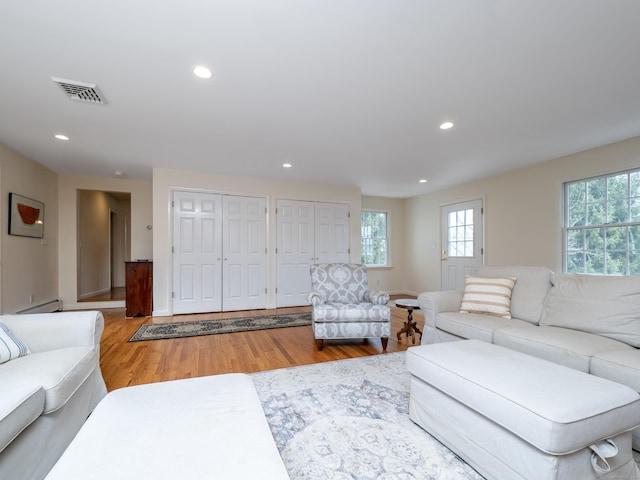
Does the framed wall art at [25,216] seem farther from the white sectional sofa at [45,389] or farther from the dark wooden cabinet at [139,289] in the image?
the white sectional sofa at [45,389]

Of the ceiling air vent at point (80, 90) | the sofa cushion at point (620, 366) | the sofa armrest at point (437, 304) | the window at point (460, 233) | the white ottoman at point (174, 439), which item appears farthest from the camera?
the window at point (460, 233)

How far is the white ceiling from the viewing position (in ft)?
5.10

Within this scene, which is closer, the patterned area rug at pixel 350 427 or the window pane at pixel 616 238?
the patterned area rug at pixel 350 427

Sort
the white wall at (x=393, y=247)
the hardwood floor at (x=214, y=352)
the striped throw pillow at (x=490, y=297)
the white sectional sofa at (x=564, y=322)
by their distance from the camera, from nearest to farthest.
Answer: the white sectional sofa at (x=564, y=322) → the hardwood floor at (x=214, y=352) → the striped throw pillow at (x=490, y=297) → the white wall at (x=393, y=247)

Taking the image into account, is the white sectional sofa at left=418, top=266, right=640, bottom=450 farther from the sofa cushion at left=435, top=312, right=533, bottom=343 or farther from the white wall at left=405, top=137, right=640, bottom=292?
the white wall at left=405, top=137, right=640, bottom=292

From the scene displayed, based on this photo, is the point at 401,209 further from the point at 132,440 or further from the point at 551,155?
the point at 132,440

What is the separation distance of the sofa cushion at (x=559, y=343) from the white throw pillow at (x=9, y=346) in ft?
10.3

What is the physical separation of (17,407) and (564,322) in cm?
329

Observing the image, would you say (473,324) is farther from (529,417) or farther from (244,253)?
(244,253)

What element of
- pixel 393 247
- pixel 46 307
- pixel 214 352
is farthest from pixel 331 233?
pixel 46 307

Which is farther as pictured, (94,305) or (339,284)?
(94,305)

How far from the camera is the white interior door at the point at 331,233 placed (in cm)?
556

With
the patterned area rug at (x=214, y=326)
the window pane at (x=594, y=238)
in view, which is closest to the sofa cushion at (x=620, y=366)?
the window pane at (x=594, y=238)

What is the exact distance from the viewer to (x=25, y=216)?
12.7 ft
